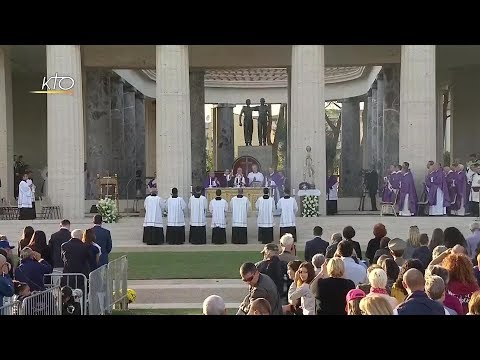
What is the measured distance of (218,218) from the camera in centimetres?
2673

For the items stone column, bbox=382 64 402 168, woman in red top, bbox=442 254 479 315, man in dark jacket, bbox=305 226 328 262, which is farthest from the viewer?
stone column, bbox=382 64 402 168

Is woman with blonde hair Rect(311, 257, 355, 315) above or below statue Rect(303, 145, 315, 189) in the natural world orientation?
below

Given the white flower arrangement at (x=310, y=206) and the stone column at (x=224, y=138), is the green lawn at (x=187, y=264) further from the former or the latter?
the stone column at (x=224, y=138)

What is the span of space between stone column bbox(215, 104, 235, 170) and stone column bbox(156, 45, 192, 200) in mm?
17326

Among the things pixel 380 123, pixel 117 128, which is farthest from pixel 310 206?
pixel 117 128

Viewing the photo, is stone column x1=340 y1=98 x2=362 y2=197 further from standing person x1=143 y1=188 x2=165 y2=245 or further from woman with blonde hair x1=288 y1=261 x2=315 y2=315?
woman with blonde hair x1=288 y1=261 x2=315 y2=315

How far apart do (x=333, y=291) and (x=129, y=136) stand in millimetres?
36447

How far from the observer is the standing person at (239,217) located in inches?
1040

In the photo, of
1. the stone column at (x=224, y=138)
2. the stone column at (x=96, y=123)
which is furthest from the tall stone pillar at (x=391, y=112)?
the stone column at (x=96, y=123)

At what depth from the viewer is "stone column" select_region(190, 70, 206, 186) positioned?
134ft

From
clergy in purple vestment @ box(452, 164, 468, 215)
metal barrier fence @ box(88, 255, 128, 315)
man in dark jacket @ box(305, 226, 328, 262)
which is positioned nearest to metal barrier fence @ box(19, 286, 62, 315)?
metal barrier fence @ box(88, 255, 128, 315)
